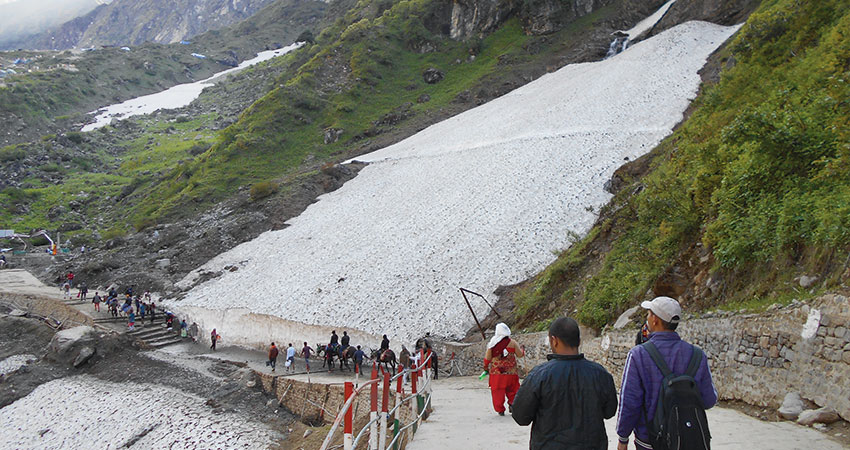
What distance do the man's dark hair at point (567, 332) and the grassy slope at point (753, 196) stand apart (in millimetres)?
3636

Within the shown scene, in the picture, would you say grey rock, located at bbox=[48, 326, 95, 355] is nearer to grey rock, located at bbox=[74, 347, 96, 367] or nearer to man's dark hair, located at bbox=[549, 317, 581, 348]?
grey rock, located at bbox=[74, 347, 96, 367]

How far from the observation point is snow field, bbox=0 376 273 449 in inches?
507

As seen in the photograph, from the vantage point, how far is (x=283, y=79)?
184 feet

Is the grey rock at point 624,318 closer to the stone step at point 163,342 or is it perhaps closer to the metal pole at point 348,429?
the metal pole at point 348,429

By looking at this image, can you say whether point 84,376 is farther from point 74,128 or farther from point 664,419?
point 74,128

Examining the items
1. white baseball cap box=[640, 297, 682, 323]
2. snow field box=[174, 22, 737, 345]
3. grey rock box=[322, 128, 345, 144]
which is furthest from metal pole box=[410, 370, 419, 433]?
grey rock box=[322, 128, 345, 144]

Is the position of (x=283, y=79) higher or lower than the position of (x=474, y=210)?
higher

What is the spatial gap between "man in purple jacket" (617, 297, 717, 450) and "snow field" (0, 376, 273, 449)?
10.5 meters

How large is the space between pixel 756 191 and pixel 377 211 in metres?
20.1

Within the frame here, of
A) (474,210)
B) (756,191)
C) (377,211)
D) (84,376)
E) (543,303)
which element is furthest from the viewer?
(377,211)

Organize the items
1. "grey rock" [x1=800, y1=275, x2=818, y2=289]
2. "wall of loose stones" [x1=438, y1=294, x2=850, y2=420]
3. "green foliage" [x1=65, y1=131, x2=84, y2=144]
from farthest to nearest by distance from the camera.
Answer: "green foliage" [x1=65, y1=131, x2=84, y2=144] < "grey rock" [x1=800, y1=275, x2=818, y2=289] < "wall of loose stones" [x1=438, y1=294, x2=850, y2=420]

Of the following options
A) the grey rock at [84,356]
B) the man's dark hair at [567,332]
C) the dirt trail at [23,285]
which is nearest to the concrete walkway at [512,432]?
the man's dark hair at [567,332]

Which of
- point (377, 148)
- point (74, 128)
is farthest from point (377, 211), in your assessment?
point (74, 128)

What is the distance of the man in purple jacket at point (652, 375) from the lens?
316cm
